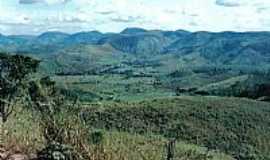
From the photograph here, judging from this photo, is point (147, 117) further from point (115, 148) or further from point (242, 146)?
point (115, 148)

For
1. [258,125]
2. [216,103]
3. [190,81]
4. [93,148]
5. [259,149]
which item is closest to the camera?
[93,148]

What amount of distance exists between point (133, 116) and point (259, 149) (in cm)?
1986

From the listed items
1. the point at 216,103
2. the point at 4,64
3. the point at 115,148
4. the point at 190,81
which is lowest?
the point at 190,81

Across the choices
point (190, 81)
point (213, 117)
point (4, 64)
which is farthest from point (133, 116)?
point (190, 81)

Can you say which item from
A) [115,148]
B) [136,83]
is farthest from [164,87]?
[115,148]

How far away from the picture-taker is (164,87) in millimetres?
170250

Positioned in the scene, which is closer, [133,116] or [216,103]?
[133,116]

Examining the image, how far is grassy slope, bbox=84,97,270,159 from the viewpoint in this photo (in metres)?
68.9

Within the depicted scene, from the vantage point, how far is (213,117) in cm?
8019

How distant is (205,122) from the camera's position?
77.4m

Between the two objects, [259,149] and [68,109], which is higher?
[68,109]

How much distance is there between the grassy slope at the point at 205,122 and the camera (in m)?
68.9

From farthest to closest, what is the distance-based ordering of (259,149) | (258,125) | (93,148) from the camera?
(258,125) → (259,149) → (93,148)

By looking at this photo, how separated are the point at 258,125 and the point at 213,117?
713 centimetres
